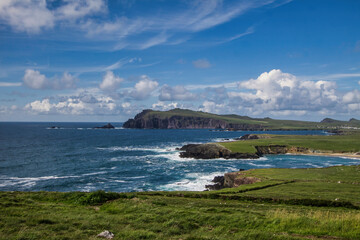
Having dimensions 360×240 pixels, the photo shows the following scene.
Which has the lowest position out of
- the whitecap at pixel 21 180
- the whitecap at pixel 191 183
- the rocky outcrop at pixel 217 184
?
the whitecap at pixel 21 180

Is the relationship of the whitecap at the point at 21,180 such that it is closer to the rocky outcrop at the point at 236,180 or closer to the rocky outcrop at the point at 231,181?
the rocky outcrop at the point at 231,181

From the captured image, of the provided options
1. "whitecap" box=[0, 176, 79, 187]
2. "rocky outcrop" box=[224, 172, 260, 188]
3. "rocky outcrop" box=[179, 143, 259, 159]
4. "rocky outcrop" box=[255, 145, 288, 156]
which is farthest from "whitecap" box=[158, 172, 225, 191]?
"rocky outcrop" box=[255, 145, 288, 156]

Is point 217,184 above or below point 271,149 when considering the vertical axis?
below

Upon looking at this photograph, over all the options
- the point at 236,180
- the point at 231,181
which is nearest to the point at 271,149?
the point at 231,181

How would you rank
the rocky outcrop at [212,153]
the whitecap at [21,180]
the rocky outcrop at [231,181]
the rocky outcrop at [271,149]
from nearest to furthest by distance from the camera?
1. the rocky outcrop at [231,181]
2. the whitecap at [21,180]
3. the rocky outcrop at [212,153]
4. the rocky outcrop at [271,149]

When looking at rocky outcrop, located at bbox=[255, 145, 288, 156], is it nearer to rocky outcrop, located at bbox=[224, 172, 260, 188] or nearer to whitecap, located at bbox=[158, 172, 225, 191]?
whitecap, located at bbox=[158, 172, 225, 191]

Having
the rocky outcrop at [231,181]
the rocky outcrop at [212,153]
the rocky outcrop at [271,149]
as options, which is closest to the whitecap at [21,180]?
the rocky outcrop at [231,181]

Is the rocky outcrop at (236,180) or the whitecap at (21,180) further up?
the rocky outcrop at (236,180)

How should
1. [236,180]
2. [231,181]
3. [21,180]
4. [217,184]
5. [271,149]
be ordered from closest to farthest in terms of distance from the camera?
[236,180] < [231,181] < [217,184] < [21,180] < [271,149]

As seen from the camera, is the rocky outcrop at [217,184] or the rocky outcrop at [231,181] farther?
the rocky outcrop at [217,184]

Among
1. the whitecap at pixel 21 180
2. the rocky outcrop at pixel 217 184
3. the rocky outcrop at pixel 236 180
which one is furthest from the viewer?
the whitecap at pixel 21 180

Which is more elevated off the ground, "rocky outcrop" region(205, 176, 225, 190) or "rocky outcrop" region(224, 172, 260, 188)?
"rocky outcrop" region(224, 172, 260, 188)

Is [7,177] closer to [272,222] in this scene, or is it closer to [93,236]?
[93,236]

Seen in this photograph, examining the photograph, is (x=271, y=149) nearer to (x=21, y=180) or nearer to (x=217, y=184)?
(x=217, y=184)
